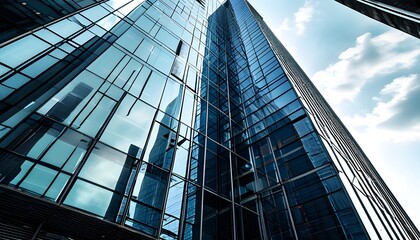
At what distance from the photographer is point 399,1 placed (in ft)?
23.5

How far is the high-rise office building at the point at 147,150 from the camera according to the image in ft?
17.9

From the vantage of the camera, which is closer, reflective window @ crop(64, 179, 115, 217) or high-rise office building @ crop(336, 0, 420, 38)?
reflective window @ crop(64, 179, 115, 217)

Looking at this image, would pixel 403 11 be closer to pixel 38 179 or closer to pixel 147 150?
pixel 147 150

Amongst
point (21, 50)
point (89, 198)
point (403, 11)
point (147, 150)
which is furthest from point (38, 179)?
point (403, 11)

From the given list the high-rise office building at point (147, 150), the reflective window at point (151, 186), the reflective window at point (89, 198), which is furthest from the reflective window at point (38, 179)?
the reflective window at point (151, 186)

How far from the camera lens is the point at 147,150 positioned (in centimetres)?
800

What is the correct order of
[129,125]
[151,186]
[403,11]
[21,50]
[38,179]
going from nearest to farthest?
[38,179] → [403,11] → [21,50] → [151,186] → [129,125]

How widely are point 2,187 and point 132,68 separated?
692cm

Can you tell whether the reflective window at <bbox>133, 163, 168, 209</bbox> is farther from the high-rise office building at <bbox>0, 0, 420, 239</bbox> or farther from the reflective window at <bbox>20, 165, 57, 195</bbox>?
the reflective window at <bbox>20, 165, 57, 195</bbox>

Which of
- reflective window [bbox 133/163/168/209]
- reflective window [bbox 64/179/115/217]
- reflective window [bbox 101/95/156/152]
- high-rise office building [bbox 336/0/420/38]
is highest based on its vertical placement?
high-rise office building [bbox 336/0/420/38]

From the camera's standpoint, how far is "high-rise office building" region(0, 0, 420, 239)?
5.46 m

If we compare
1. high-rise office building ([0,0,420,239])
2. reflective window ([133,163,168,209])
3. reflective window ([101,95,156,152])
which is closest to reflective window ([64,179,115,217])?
high-rise office building ([0,0,420,239])

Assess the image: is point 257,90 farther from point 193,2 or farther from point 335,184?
point 193,2

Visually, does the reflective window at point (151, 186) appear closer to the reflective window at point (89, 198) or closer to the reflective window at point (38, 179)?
the reflective window at point (89, 198)
